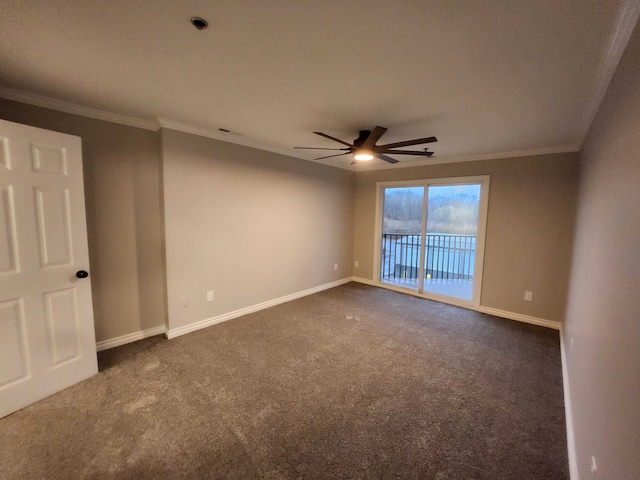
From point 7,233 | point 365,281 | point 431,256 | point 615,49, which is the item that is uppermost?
point 615,49

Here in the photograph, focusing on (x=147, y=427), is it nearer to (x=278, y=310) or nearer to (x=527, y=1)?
(x=278, y=310)

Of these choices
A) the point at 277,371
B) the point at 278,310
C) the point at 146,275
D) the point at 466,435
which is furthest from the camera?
the point at 278,310

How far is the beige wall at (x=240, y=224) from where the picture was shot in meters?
2.97

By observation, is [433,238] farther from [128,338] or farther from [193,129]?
[128,338]

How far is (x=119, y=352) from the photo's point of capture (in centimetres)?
267

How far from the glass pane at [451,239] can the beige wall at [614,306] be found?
246cm

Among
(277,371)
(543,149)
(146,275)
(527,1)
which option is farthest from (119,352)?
(543,149)

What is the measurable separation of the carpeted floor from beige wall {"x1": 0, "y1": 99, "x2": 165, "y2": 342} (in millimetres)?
371

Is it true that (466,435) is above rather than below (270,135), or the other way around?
below

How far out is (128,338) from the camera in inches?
113

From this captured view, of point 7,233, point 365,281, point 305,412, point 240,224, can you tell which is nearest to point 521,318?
point 365,281

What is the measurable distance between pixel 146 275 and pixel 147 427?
1.60 metres

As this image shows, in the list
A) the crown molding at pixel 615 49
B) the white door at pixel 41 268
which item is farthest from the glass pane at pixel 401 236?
the white door at pixel 41 268

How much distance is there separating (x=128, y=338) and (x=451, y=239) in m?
4.71
